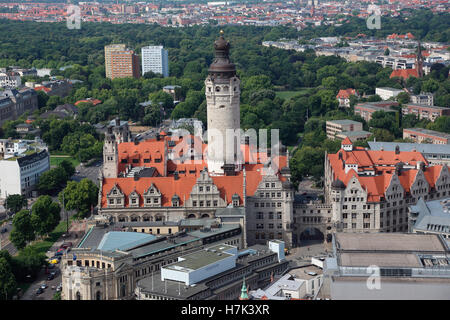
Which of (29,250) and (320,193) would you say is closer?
(29,250)

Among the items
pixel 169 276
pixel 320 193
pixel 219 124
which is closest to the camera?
pixel 169 276

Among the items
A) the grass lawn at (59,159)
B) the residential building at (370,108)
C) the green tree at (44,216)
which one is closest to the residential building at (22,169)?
the grass lawn at (59,159)

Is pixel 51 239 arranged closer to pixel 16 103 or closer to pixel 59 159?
pixel 59 159

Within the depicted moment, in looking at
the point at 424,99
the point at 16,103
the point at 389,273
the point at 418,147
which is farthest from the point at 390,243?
the point at 16,103

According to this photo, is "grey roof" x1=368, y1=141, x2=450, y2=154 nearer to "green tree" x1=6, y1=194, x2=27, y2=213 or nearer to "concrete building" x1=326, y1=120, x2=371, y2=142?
"concrete building" x1=326, y1=120, x2=371, y2=142

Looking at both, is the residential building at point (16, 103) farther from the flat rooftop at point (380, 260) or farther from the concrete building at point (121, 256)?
the flat rooftop at point (380, 260)
